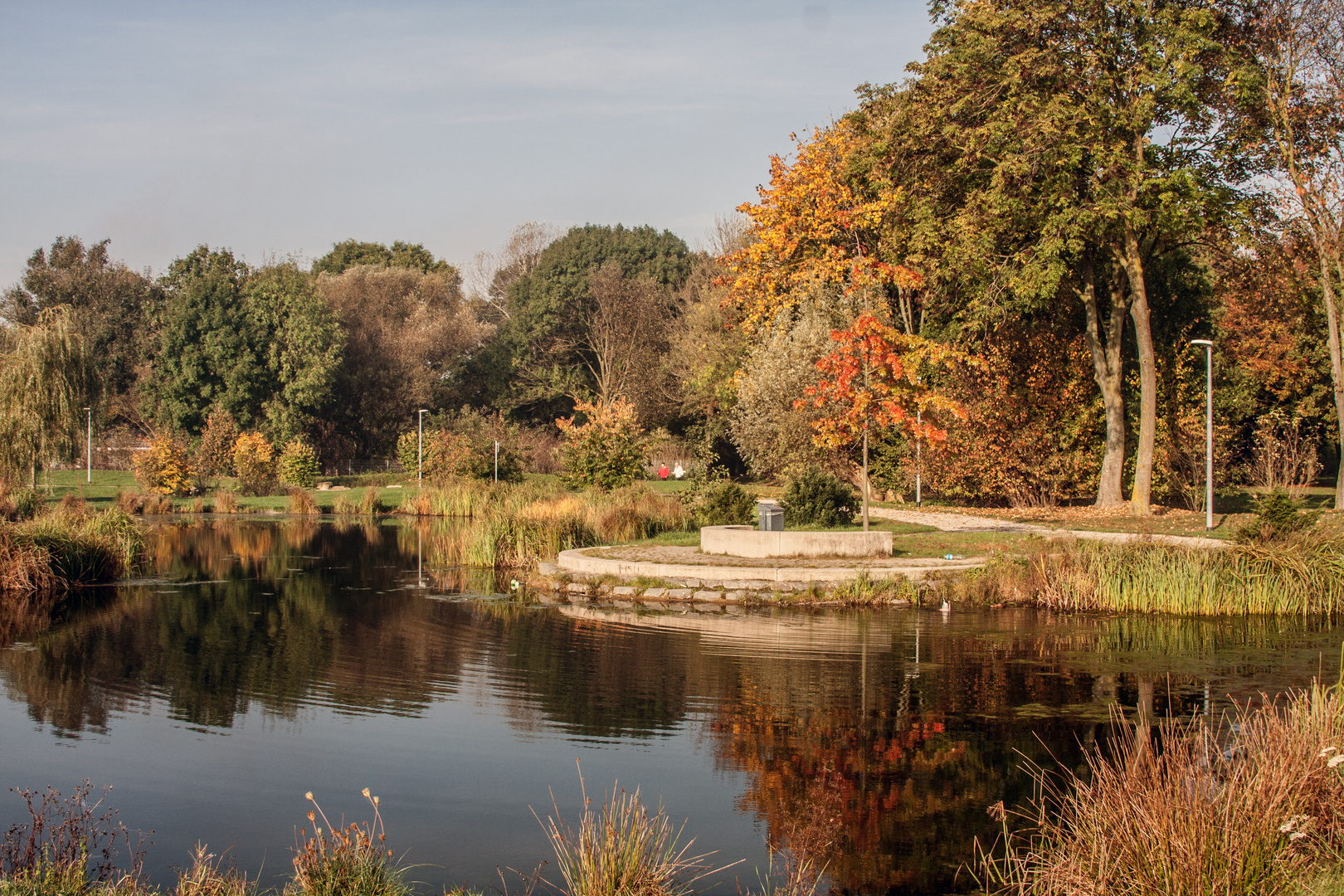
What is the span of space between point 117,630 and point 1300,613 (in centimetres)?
1581

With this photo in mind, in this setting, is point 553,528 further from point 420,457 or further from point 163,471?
point 420,457

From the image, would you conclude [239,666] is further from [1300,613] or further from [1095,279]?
[1095,279]

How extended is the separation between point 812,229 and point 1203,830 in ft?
88.8

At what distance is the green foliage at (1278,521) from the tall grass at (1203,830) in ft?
34.2

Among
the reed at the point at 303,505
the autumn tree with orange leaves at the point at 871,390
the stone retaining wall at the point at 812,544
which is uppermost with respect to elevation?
the autumn tree with orange leaves at the point at 871,390

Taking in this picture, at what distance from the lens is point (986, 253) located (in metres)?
23.4

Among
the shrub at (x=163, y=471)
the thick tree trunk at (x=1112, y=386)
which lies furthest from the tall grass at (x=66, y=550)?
the shrub at (x=163, y=471)

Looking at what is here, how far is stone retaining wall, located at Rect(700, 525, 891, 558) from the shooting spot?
17156 mm

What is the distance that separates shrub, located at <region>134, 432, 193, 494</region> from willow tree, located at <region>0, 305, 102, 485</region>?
21.3 feet

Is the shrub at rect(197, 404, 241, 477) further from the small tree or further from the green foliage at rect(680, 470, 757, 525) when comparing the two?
the green foliage at rect(680, 470, 757, 525)

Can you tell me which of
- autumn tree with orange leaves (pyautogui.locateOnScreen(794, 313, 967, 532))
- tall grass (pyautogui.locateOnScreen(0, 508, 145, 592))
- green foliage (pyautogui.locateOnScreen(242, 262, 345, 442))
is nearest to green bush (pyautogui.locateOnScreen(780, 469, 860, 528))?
autumn tree with orange leaves (pyautogui.locateOnScreen(794, 313, 967, 532))

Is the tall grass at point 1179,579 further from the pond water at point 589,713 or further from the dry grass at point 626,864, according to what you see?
the dry grass at point 626,864

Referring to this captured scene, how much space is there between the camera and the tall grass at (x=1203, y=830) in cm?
504

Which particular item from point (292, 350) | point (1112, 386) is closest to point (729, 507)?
point (1112, 386)
